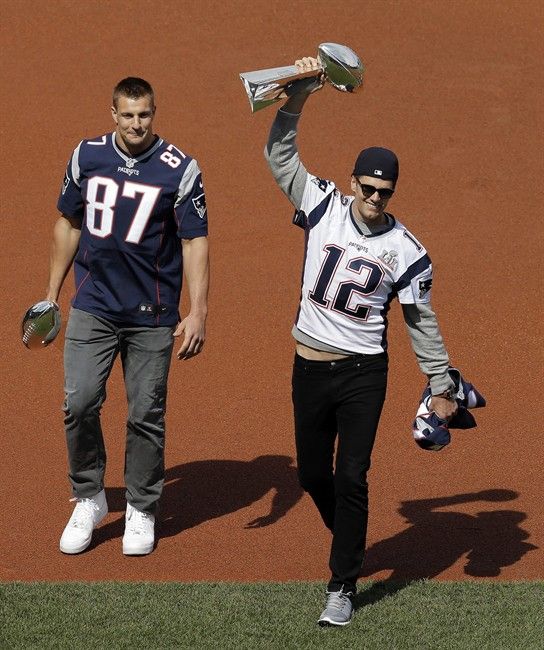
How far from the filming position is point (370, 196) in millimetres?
6547

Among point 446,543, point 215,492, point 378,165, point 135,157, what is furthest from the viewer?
point 215,492

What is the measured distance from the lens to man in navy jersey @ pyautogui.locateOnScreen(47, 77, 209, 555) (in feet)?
23.8

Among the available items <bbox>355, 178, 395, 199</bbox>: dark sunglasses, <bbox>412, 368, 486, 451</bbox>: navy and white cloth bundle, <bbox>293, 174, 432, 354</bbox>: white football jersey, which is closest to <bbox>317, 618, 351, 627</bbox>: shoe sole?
<bbox>412, 368, 486, 451</bbox>: navy and white cloth bundle

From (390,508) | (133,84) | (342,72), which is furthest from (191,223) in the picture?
(390,508)

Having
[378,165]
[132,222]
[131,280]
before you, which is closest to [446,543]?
[131,280]

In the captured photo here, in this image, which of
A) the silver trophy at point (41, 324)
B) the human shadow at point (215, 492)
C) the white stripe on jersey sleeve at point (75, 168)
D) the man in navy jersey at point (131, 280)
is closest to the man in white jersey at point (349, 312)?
the man in navy jersey at point (131, 280)

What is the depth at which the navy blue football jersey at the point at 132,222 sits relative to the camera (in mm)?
7254

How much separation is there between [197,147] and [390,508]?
5.74 metres

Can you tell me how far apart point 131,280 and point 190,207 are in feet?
1.70

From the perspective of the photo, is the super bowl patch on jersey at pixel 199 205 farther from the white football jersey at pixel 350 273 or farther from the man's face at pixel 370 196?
the man's face at pixel 370 196

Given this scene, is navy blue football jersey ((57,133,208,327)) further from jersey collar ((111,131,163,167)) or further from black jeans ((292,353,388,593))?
black jeans ((292,353,388,593))

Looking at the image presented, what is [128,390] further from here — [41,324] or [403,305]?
[403,305]

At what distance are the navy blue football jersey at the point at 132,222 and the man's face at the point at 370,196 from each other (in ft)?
3.47

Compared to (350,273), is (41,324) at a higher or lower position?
lower
